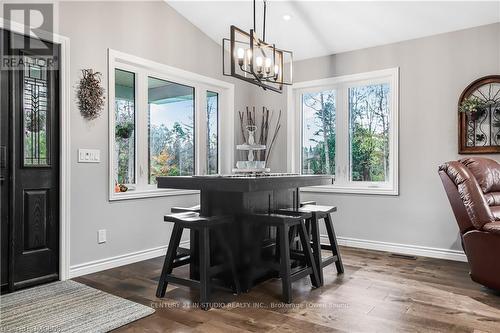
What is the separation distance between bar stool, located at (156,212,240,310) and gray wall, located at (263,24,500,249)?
225 cm

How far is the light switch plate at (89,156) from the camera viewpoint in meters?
3.30

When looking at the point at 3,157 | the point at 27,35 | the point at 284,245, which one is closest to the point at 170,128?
the point at 27,35

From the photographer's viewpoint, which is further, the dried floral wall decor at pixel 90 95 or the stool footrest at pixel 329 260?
the dried floral wall decor at pixel 90 95

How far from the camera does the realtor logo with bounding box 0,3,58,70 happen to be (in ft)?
9.38

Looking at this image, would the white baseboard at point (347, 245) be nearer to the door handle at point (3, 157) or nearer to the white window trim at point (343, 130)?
the white window trim at point (343, 130)

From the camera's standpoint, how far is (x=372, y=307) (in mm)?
2584

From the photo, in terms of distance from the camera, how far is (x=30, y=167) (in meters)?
2.99

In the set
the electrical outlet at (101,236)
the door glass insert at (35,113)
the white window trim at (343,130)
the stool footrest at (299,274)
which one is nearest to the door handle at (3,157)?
the door glass insert at (35,113)

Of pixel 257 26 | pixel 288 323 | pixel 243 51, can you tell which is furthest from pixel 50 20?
pixel 288 323

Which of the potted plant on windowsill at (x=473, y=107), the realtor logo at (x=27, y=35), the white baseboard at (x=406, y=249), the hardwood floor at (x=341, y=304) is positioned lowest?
the hardwood floor at (x=341, y=304)

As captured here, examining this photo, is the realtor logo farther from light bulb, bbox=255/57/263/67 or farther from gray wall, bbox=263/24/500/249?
gray wall, bbox=263/24/500/249

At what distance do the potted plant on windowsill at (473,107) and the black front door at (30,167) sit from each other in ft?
12.7

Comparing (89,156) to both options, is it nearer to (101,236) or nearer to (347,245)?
(101,236)

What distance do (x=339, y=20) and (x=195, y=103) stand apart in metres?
1.95
